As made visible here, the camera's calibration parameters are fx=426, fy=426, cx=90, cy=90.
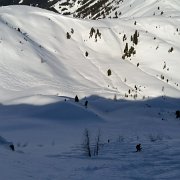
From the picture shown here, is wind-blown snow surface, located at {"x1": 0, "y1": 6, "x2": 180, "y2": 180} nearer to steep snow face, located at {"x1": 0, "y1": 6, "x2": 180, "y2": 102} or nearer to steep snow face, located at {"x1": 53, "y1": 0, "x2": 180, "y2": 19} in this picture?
steep snow face, located at {"x1": 0, "y1": 6, "x2": 180, "y2": 102}

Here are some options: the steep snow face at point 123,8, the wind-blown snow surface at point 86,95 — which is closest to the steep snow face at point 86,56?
the wind-blown snow surface at point 86,95

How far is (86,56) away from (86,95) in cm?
841

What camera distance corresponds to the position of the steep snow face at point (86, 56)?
797 inches

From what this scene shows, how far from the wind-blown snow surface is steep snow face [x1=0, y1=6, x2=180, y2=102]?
0.21 feet

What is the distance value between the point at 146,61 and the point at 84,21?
718cm

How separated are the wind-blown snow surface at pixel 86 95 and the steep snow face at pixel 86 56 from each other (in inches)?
2.5

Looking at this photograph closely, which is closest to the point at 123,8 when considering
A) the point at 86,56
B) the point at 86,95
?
the point at 86,56

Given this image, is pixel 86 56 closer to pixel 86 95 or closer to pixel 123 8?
pixel 86 95

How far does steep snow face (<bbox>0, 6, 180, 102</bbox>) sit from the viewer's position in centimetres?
2025

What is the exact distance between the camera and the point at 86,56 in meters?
27.2

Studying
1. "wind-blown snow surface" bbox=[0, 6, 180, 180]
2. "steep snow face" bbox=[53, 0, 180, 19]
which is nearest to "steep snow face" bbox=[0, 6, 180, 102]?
"wind-blown snow surface" bbox=[0, 6, 180, 180]

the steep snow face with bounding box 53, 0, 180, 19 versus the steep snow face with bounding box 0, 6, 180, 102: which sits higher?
the steep snow face with bounding box 53, 0, 180, 19

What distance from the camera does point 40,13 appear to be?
106 feet

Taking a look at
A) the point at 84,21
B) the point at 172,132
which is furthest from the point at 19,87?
the point at 84,21
